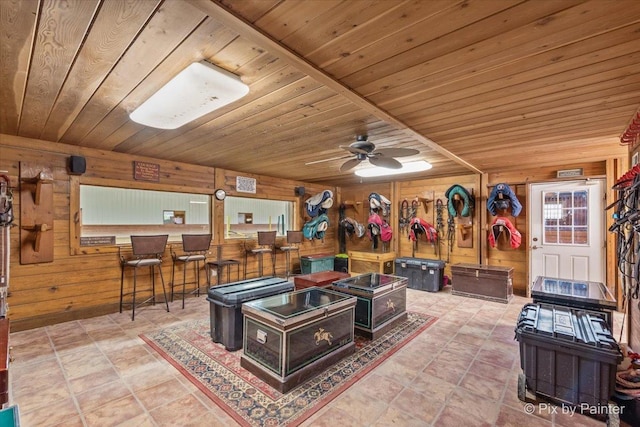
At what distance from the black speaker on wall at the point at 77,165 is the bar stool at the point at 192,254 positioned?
1.52 metres

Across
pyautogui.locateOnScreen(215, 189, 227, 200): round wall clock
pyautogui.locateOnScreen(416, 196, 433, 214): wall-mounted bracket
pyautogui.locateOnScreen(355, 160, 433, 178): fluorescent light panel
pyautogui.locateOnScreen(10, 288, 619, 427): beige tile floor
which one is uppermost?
pyautogui.locateOnScreen(355, 160, 433, 178): fluorescent light panel

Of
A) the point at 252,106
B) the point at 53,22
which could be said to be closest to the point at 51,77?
the point at 53,22

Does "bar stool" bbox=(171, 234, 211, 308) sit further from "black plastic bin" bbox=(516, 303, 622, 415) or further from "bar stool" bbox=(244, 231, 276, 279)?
"black plastic bin" bbox=(516, 303, 622, 415)

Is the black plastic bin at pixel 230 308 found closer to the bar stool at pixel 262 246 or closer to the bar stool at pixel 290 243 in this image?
the bar stool at pixel 262 246

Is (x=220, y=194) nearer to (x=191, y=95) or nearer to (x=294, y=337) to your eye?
(x=191, y=95)

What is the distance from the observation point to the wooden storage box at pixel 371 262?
598cm

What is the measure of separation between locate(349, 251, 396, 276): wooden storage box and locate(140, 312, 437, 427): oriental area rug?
2.52 metres

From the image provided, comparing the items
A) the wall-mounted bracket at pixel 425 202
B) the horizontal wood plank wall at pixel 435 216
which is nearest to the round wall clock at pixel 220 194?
the horizontal wood plank wall at pixel 435 216

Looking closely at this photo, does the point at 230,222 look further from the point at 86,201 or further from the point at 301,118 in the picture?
the point at 301,118

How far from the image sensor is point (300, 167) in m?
5.19

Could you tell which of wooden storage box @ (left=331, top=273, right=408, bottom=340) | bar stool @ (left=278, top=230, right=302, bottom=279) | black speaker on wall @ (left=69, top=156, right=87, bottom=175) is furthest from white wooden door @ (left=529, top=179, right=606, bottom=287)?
black speaker on wall @ (left=69, top=156, right=87, bottom=175)

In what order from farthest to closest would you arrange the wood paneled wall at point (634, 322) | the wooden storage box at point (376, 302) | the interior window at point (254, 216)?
the interior window at point (254, 216)
the wooden storage box at point (376, 302)
the wood paneled wall at point (634, 322)

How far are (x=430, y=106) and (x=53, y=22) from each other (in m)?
2.44

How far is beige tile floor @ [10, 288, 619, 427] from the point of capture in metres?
1.91
